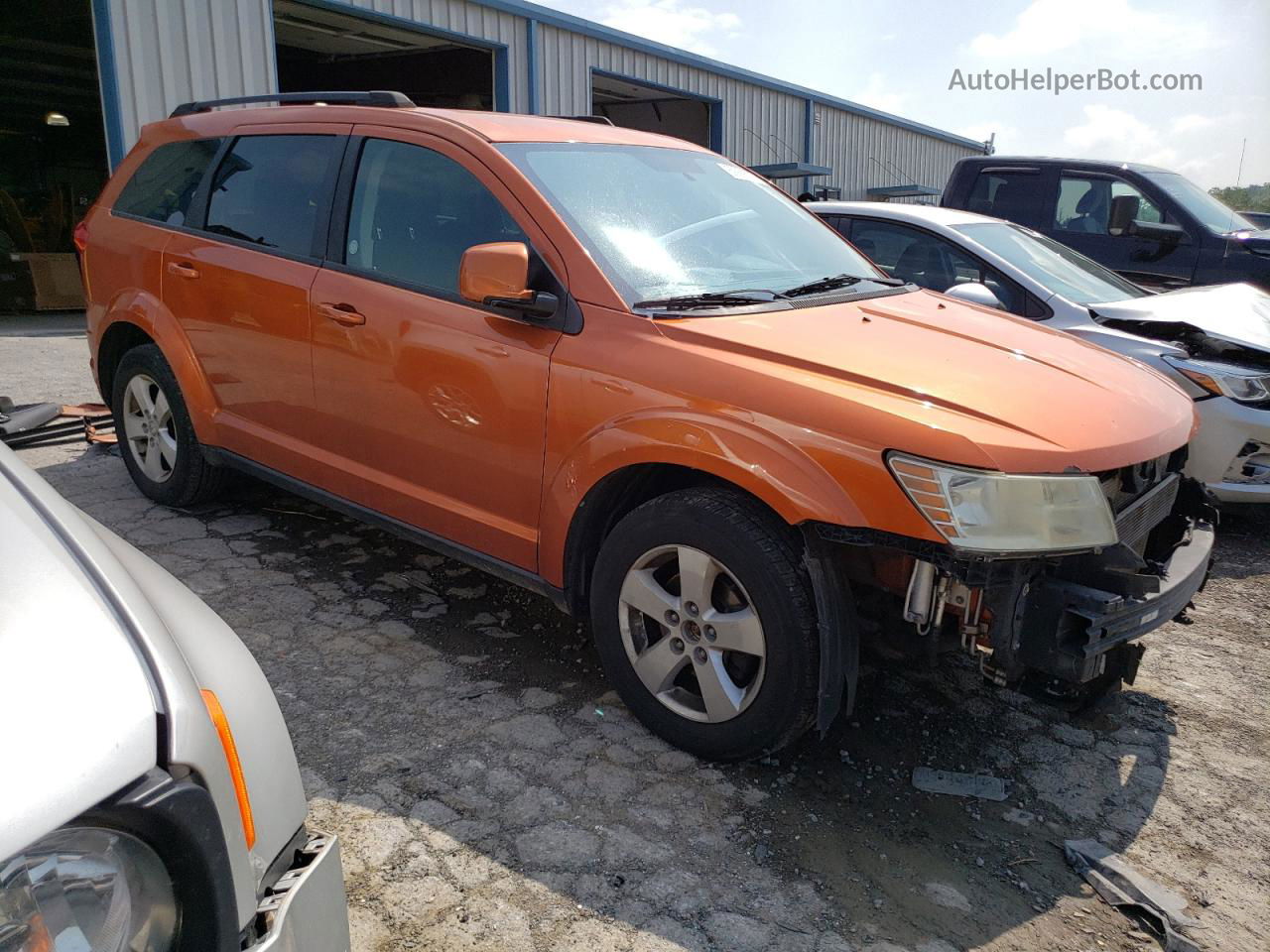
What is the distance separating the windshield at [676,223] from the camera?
298cm

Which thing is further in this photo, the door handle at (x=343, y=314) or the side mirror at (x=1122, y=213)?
the side mirror at (x=1122, y=213)

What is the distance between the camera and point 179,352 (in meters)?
4.17

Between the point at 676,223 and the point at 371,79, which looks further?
the point at 371,79

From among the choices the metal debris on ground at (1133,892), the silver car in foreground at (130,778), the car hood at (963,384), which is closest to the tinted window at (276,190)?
the car hood at (963,384)

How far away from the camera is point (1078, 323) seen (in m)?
4.91

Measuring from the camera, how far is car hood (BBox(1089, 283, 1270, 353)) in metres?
4.78

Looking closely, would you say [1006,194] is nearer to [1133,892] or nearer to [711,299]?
[711,299]

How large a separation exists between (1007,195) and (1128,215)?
0.97m

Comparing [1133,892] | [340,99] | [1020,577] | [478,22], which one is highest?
[478,22]

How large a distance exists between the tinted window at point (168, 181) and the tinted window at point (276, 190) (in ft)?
0.60

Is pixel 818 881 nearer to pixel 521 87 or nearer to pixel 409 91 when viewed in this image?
pixel 521 87

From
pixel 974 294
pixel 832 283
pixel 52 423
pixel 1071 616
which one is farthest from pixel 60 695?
pixel 52 423

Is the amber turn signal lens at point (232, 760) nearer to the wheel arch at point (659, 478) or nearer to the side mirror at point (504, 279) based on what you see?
the wheel arch at point (659, 478)

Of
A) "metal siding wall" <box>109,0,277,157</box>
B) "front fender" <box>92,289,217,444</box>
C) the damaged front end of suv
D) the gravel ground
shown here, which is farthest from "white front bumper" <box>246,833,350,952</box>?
"metal siding wall" <box>109,0,277,157</box>
